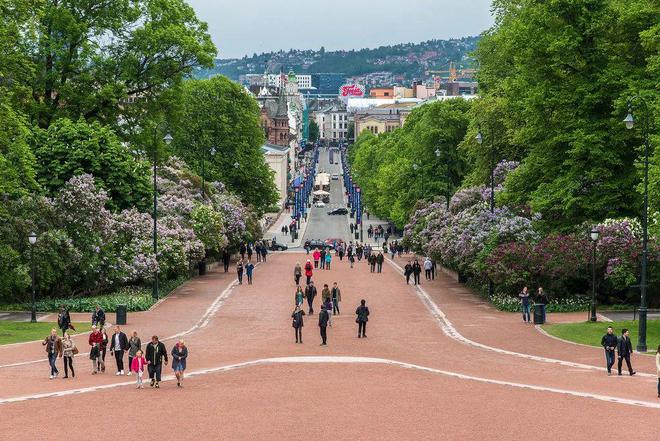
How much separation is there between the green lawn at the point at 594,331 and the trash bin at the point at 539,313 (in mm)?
775

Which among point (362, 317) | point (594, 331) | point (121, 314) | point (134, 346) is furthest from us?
point (121, 314)

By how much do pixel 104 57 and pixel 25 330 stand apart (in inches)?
950

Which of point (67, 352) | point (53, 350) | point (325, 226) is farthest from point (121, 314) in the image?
point (325, 226)

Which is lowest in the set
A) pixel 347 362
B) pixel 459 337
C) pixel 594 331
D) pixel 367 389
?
pixel 367 389

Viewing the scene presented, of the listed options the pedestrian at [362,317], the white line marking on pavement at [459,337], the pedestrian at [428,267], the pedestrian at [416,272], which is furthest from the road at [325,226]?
the pedestrian at [362,317]

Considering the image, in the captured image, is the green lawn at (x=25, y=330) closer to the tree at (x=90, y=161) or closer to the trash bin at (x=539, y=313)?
the tree at (x=90, y=161)

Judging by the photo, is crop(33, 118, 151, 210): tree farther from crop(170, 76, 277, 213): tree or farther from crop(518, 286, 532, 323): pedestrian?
crop(170, 76, 277, 213): tree

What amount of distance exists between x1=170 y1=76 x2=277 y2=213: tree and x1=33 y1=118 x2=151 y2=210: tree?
33.1 m

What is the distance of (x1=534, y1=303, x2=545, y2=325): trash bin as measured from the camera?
47.4 meters

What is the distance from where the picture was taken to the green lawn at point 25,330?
43.1 meters

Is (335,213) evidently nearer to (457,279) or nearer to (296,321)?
(457,279)

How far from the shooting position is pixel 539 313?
1868 inches

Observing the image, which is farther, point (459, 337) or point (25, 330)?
point (25, 330)

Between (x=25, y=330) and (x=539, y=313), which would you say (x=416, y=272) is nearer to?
(x=539, y=313)
